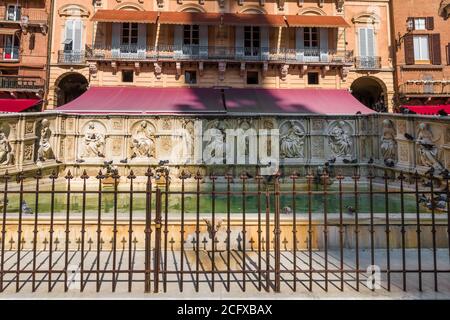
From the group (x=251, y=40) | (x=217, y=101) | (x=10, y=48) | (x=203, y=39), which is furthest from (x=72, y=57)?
(x=251, y=40)

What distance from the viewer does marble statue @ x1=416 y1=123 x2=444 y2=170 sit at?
8.92 metres

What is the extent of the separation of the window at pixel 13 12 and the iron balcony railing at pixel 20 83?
5.18 metres

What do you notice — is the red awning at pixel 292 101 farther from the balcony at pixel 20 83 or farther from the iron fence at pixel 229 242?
the balcony at pixel 20 83

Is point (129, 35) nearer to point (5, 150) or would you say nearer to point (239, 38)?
point (239, 38)

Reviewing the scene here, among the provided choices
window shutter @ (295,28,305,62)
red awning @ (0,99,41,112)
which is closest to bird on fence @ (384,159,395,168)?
window shutter @ (295,28,305,62)

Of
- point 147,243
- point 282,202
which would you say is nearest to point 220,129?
point 282,202

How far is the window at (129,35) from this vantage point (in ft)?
73.0

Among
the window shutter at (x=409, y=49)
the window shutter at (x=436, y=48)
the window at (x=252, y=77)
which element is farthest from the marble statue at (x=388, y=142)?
the window shutter at (x=436, y=48)

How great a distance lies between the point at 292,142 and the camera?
12.6 meters

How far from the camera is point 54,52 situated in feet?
76.0

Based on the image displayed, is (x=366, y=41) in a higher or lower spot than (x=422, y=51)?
higher

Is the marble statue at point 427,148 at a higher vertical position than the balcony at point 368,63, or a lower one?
lower

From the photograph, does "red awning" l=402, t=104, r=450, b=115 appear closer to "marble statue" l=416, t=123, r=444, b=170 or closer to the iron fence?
"marble statue" l=416, t=123, r=444, b=170

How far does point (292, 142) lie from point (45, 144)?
868cm
